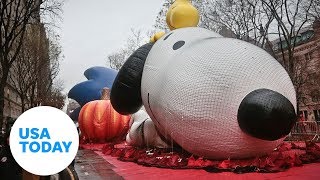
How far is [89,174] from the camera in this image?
19.1ft

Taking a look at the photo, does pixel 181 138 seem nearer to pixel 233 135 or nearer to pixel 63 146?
pixel 233 135

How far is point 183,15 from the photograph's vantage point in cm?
827

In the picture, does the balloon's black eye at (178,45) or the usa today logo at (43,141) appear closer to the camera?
the usa today logo at (43,141)

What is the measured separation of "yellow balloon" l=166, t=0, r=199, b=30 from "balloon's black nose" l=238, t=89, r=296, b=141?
3553 mm

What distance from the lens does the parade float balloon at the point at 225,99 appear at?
5.14 m

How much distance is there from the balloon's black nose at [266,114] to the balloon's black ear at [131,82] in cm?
312

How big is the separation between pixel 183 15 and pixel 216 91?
3.27 meters

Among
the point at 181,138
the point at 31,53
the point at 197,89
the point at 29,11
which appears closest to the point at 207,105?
the point at 197,89

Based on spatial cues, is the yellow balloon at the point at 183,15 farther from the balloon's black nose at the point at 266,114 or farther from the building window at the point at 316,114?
the building window at the point at 316,114

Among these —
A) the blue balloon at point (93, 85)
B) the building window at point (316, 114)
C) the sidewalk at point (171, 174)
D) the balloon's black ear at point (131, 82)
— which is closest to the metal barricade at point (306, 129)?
the blue balloon at point (93, 85)

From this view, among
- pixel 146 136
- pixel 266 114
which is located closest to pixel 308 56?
pixel 146 136

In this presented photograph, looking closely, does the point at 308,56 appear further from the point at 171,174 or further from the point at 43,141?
the point at 43,141

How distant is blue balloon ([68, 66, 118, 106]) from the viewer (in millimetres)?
16562

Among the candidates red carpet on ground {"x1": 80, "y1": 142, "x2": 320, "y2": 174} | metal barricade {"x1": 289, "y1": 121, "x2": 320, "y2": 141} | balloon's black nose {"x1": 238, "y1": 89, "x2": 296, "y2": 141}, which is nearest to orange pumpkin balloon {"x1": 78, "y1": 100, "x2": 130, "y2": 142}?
red carpet on ground {"x1": 80, "y1": 142, "x2": 320, "y2": 174}
